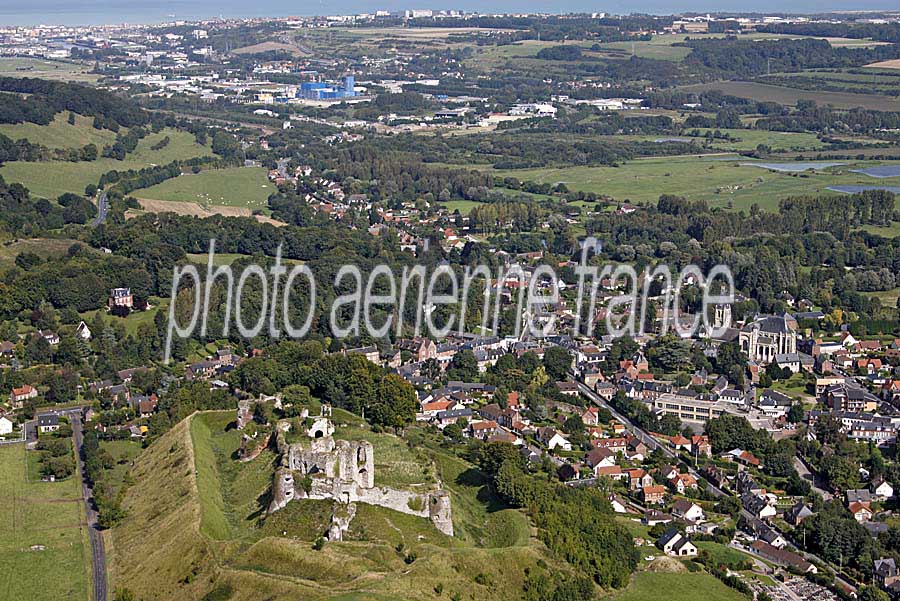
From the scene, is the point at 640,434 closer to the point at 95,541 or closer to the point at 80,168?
the point at 95,541

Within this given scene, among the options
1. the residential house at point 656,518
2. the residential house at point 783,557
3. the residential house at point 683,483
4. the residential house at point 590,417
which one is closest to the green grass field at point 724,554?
the residential house at point 783,557

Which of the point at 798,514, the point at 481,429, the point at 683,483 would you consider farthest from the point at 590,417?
the point at 798,514

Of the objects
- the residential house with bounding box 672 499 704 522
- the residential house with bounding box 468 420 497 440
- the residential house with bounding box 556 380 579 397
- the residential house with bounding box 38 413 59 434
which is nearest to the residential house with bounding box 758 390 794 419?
the residential house with bounding box 556 380 579 397

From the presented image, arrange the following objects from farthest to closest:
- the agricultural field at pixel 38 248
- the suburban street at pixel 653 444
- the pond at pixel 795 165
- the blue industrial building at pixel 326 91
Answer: the blue industrial building at pixel 326 91 → the pond at pixel 795 165 → the agricultural field at pixel 38 248 → the suburban street at pixel 653 444

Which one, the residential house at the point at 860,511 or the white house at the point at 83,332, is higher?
the residential house at the point at 860,511

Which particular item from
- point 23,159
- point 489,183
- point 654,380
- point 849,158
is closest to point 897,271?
point 654,380

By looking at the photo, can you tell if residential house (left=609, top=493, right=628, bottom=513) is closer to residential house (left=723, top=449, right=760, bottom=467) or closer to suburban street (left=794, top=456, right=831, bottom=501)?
residential house (left=723, top=449, right=760, bottom=467)

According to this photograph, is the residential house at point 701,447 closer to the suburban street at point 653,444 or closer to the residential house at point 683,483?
the suburban street at point 653,444
